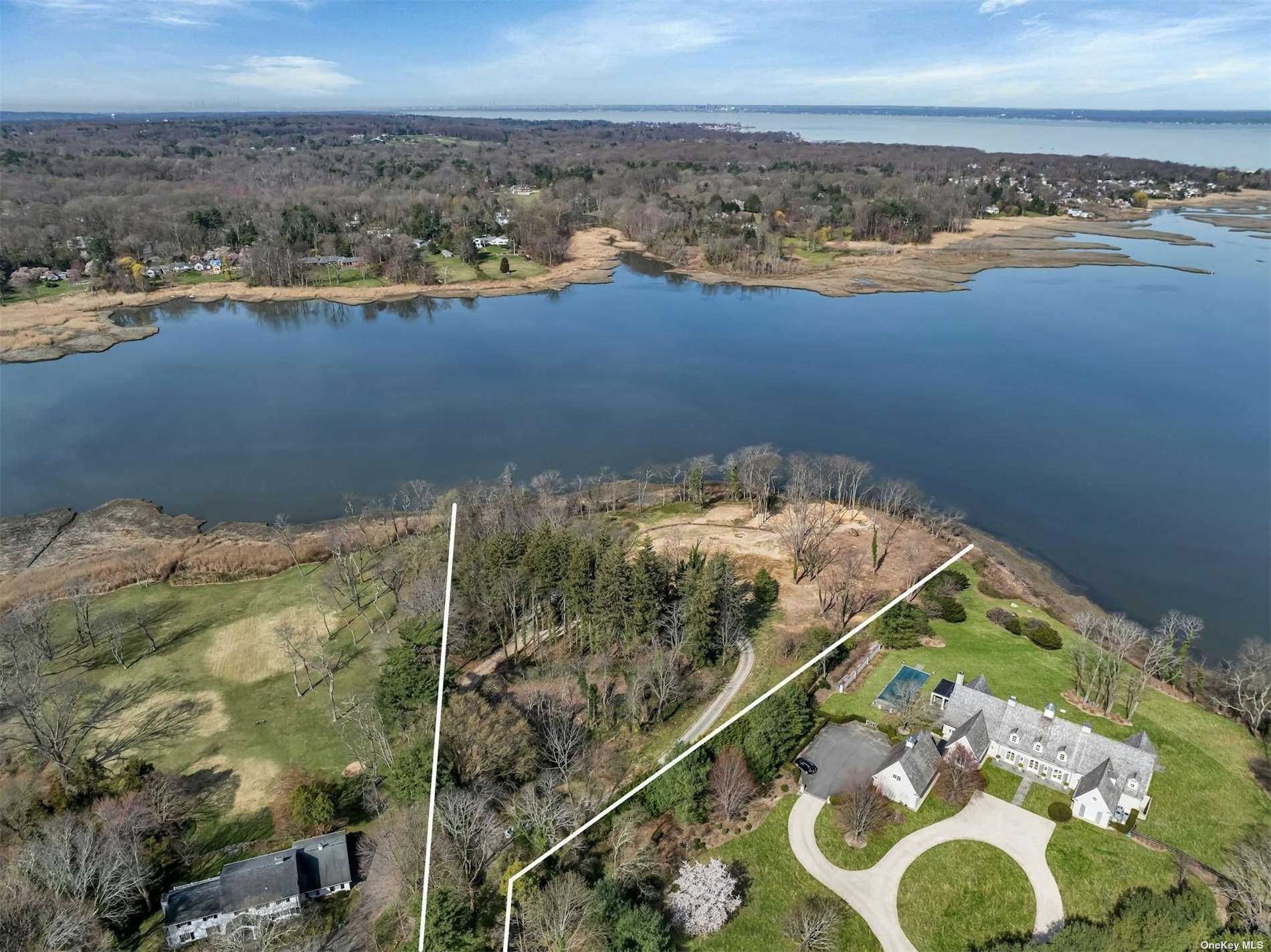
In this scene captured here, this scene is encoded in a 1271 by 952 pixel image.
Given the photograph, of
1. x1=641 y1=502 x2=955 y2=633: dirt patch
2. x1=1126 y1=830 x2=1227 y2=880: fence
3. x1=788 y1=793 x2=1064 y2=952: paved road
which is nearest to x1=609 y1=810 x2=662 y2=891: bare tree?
x1=788 y1=793 x2=1064 y2=952: paved road

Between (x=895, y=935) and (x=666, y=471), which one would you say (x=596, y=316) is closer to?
(x=666, y=471)

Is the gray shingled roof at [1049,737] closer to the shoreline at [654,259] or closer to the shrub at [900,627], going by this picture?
the shrub at [900,627]

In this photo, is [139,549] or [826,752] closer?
[826,752]

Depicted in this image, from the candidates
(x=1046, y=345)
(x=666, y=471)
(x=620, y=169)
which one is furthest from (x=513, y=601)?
(x=620, y=169)

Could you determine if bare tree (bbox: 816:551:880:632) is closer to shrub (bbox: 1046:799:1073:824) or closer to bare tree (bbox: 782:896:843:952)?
shrub (bbox: 1046:799:1073:824)

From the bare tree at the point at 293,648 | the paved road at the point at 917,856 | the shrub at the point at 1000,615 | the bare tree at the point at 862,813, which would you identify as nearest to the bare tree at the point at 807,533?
the shrub at the point at 1000,615

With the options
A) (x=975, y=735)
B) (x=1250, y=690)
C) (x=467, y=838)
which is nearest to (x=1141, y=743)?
(x=975, y=735)
